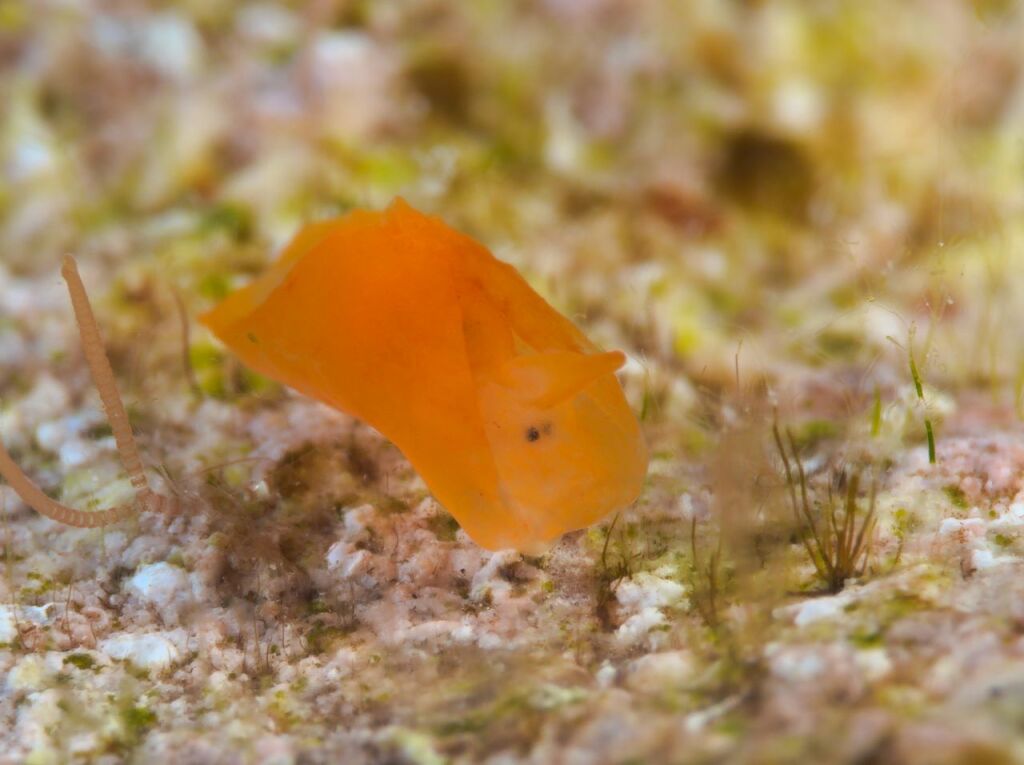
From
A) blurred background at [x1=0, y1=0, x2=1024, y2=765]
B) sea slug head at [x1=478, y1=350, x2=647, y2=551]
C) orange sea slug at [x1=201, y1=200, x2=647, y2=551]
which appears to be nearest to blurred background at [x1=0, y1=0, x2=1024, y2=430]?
blurred background at [x1=0, y1=0, x2=1024, y2=765]

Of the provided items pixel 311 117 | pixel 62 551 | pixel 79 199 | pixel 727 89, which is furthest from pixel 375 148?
pixel 62 551

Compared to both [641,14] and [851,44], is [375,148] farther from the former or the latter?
[851,44]

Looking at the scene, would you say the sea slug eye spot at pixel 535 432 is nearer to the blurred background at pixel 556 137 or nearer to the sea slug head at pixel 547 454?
the sea slug head at pixel 547 454

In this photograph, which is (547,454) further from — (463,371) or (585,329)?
(585,329)

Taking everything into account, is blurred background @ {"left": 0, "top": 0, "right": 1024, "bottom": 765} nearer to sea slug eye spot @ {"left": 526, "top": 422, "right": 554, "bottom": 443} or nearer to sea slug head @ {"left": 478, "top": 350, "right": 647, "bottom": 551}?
sea slug head @ {"left": 478, "top": 350, "right": 647, "bottom": 551}

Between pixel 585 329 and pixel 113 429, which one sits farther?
pixel 585 329

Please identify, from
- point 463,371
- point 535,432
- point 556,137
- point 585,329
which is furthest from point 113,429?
point 556,137
